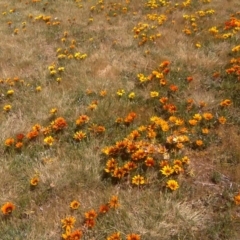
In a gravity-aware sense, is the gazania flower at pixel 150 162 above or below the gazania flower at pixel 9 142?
below

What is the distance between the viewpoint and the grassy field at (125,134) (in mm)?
4258

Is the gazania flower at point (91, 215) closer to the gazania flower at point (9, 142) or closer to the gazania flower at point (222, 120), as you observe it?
the gazania flower at point (9, 142)

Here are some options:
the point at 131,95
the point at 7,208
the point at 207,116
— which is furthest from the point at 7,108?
the point at 207,116

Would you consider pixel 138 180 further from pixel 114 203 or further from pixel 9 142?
pixel 9 142

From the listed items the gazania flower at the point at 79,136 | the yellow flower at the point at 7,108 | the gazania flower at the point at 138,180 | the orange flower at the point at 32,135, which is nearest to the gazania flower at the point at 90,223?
the gazania flower at the point at 138,180

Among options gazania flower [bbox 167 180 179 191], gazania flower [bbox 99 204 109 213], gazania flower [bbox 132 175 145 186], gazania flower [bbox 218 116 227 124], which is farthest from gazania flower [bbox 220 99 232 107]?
gazania flower [bbox 99 204 109 213]

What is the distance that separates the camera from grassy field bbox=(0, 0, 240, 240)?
168 inches

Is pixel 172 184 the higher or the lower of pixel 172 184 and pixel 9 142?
the lower

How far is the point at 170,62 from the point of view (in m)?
7.80

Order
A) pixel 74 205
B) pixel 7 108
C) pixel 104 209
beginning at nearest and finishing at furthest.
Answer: pixel 104 209 < pixel 74 205 < pixel 7 108

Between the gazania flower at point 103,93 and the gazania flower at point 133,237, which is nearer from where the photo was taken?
the gazania flower at point 133,237

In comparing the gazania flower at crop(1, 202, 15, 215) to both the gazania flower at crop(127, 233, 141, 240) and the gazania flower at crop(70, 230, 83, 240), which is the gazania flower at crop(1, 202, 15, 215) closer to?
the gazania flower at crop(70, 230, 83, 240)

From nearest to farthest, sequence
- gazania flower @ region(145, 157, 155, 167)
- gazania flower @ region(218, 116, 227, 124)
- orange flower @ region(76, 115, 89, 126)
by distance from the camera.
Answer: gazania flower @ region(145, 157, 155, 167)
gazania flower @ region(218, 116, 227, 124)
orange flower @ region(76, 115, 89, 126)

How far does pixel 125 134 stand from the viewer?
569 cm
